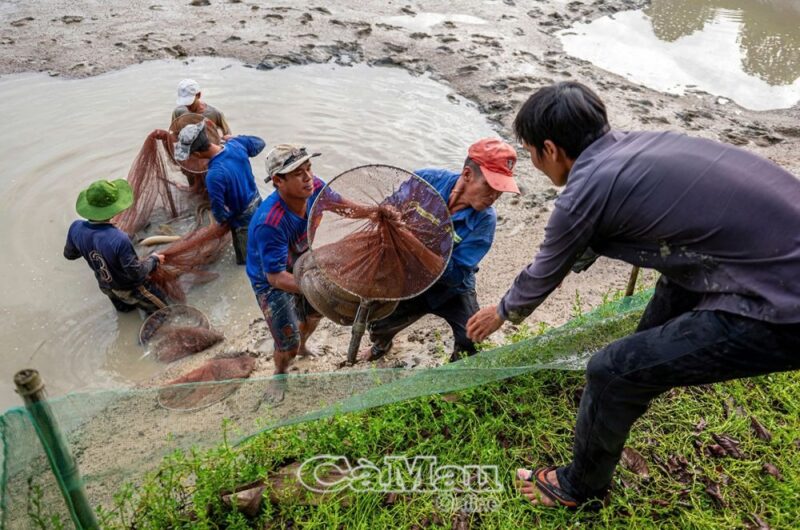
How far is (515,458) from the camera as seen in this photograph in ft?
10.5

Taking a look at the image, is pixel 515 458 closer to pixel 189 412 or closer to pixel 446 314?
pixel 446 314

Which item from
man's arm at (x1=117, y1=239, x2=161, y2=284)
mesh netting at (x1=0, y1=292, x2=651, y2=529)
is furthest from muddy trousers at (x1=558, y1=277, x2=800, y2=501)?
man's arm at (x1=117, y1=239, x2=161, y2=284)

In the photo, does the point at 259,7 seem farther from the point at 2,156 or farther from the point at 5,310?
the point at 5,310

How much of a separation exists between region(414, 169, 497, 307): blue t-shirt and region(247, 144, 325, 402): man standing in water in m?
0.80

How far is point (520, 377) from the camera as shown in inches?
143

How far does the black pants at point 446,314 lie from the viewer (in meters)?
3.92

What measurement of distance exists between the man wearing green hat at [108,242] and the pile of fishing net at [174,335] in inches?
12.5

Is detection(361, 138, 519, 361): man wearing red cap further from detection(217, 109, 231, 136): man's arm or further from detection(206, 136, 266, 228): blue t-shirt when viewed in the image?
detection(217, 109, 231, 136): man's arm

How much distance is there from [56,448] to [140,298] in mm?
3029

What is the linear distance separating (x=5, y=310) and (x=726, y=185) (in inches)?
229

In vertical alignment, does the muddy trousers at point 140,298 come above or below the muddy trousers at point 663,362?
below

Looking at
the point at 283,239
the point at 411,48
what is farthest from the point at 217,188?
the point at 411,48

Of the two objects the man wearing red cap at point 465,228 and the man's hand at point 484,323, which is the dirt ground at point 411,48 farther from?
the man's hand at point 484,323

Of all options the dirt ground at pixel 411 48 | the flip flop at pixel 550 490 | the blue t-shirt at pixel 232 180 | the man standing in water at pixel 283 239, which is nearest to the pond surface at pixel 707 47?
the dirt ground at pixel 411 48
